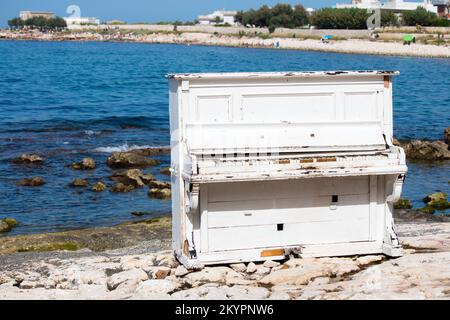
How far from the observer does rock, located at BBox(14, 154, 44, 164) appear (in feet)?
65.1

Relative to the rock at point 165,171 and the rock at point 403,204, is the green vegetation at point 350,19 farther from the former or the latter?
the rock at point 403,204

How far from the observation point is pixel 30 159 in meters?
19.9

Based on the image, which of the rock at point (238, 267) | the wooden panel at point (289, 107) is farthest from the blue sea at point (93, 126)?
the wooden panel at point (289, 107)

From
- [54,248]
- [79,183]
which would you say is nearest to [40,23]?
[79,183]

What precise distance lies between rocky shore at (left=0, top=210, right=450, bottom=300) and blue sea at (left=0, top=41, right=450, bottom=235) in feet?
16.8

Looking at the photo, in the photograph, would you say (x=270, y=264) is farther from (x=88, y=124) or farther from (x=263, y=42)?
(x=263, y=42)

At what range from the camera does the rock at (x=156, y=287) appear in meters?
7.15

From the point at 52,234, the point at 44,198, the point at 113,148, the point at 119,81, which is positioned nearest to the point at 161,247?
the point at 52,234

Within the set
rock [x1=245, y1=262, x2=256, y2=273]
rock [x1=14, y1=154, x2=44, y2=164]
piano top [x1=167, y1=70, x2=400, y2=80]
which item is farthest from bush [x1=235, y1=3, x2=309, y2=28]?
rock [x1=245, y1=262, x2=256, y2=273]

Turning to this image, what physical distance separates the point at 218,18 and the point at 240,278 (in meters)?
162

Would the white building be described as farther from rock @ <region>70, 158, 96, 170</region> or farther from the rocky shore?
the rocky shore

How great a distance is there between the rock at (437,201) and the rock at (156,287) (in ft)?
28.0
